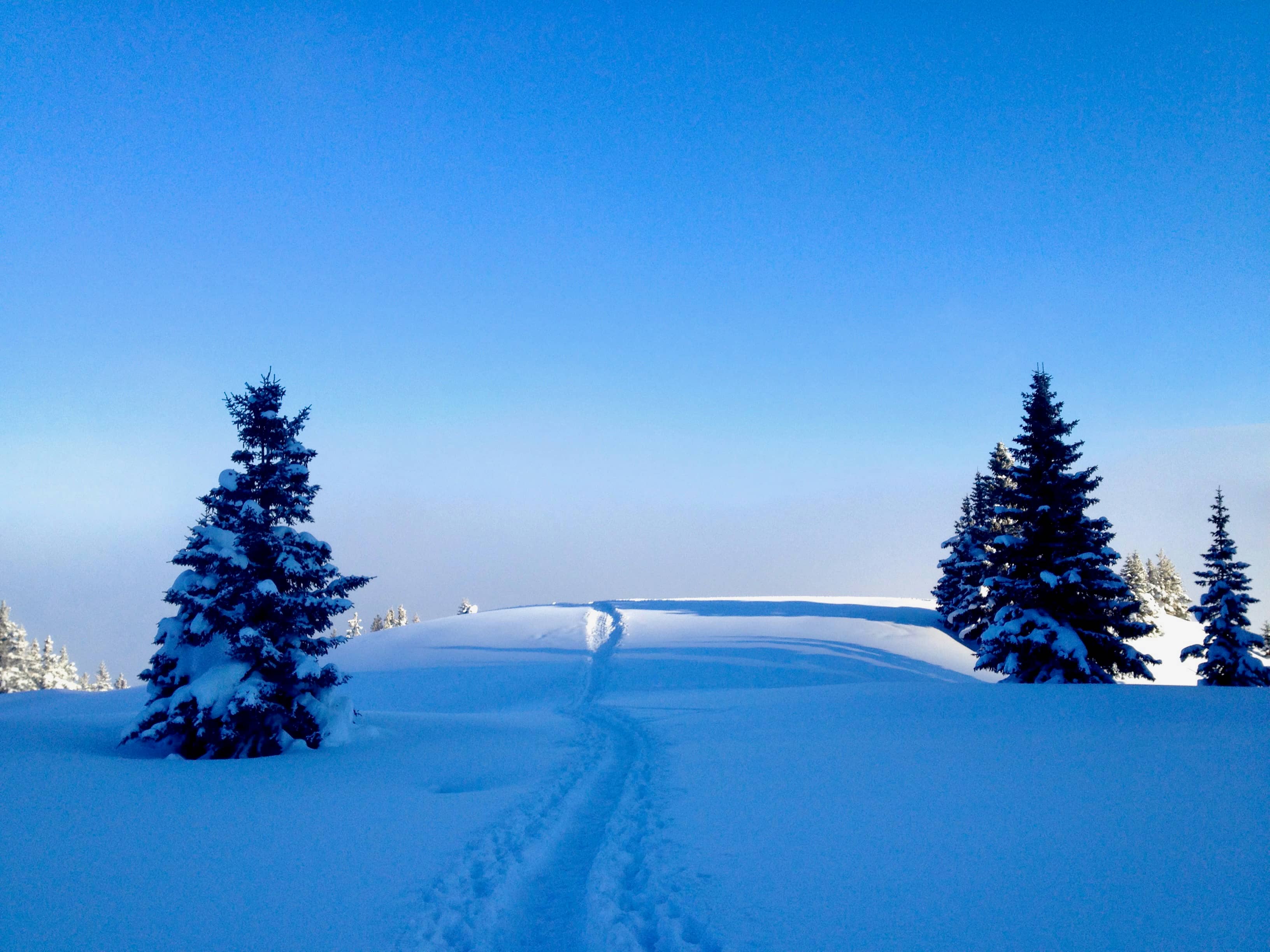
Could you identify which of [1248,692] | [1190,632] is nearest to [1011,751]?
[1248,692]

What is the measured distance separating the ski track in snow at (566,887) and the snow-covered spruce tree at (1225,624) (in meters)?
25.5

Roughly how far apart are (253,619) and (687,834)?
11725mm

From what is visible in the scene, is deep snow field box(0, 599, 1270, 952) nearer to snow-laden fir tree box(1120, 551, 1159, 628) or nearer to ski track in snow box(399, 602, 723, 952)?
ski track in snow box(399, 602, 723, 952)

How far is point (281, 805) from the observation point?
9523 millimetres

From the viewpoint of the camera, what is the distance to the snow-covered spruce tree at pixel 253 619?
44.7ft

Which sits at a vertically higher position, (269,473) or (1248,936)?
(269,473)

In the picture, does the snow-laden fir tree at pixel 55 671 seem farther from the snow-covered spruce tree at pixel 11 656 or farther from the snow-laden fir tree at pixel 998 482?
the snow-laden fir tree at pixel 998 482

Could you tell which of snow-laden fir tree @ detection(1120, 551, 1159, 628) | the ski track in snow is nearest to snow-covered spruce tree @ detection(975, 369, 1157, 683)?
the ski track in snow

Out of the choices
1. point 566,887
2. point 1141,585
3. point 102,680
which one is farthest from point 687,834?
point 102,680

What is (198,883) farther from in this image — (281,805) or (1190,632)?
(1190,632)

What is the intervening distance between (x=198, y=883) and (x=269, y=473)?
35.0ft

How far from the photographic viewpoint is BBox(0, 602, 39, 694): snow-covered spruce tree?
4025cm

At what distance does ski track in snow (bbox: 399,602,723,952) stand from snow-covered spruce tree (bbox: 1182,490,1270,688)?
2550 centimetres

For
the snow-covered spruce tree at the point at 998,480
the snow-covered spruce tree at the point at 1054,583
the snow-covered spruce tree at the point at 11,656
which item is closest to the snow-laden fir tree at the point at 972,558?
the snow-covered spruce tree at the point at 998,480
